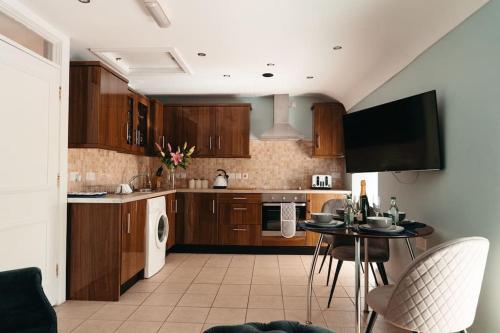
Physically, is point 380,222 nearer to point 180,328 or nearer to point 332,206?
point 332,206

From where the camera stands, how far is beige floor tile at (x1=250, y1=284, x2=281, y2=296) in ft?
10.6

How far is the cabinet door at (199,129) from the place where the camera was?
17.0 ft

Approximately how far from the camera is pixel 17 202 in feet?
8.04

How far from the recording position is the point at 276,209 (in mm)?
4832

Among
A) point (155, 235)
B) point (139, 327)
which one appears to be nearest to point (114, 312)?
point (139, 327)

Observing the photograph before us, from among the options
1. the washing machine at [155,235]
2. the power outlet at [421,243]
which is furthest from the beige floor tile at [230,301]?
the power outlet at [421,243]

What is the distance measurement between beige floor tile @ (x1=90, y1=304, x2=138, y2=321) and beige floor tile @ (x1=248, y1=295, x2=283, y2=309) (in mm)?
1024

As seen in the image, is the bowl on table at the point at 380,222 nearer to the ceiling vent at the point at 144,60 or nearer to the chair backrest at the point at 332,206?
the chair backrest at the point at 332,206

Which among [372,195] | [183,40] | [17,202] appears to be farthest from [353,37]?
[17,202]

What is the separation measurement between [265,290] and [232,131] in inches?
103

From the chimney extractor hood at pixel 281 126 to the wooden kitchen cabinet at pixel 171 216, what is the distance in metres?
1.69

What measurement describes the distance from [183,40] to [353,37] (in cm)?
154

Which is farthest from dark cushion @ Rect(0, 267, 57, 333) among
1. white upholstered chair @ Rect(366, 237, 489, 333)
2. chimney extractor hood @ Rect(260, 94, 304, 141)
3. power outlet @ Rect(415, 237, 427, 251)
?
chimney extractor hood @ Rect(260, 94, 304, 141)

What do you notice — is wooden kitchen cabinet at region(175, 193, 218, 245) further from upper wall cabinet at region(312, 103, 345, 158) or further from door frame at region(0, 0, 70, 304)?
door frame at region(0, 0, 70, 304)
